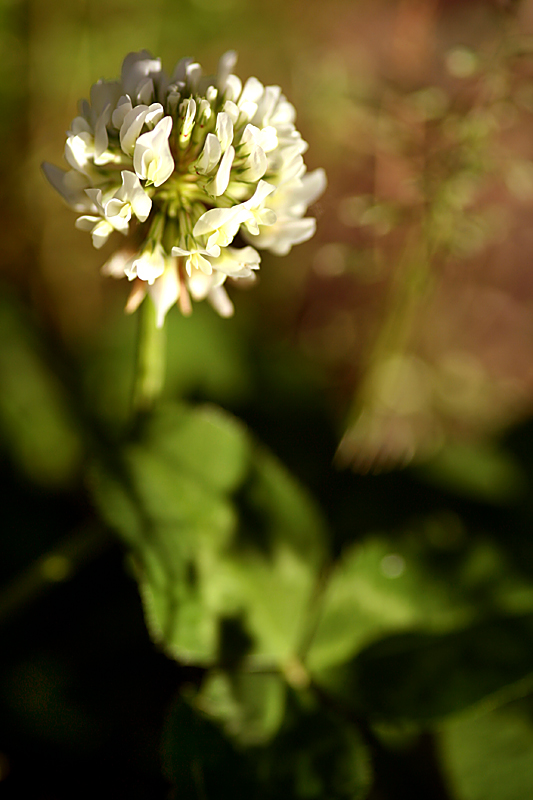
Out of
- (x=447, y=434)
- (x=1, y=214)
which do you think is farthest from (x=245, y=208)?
(x=1, y=214)

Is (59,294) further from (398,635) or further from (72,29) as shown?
(398,635)

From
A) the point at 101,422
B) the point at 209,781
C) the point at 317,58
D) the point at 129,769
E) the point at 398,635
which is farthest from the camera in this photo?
the point at 317,58

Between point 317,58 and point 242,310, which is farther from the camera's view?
point 317,58

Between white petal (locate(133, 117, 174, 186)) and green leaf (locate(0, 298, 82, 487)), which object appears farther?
green leaf (locate(0, 298, 82, 487))

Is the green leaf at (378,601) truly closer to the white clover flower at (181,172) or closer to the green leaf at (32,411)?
the white clover flower at (181,172)

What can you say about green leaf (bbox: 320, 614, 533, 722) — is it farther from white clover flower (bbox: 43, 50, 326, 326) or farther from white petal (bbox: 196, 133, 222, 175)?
white petal (bbox: 196, 133, 222, 175)

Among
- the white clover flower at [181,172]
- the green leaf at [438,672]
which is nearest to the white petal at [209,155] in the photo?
the white clover flower at [181,172]

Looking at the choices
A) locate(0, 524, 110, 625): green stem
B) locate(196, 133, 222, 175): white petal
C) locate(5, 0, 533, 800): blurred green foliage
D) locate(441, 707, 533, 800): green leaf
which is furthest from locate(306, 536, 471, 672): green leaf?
locate(196, 133, 222, 175): white petal
